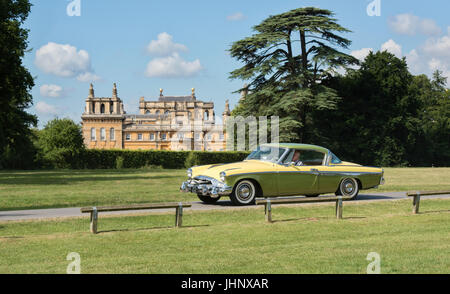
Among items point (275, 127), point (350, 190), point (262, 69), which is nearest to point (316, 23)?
point (262, 69)

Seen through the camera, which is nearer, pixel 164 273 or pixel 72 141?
pixel 164 273

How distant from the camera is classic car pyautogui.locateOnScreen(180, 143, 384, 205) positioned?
15.9 metres

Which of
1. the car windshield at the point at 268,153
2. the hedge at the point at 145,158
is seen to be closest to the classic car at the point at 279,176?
the car windshield at the point at 268,153

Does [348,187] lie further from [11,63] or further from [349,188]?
[11,63]

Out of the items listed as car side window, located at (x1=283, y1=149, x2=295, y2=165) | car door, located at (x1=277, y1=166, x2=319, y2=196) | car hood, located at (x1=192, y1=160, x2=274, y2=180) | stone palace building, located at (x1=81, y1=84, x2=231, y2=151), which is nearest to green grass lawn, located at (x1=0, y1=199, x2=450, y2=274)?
car door, located at (x1=277, y1=166, x2=319, y2=196)

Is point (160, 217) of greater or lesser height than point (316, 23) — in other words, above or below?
below

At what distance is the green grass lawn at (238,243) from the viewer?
8664 millimetres

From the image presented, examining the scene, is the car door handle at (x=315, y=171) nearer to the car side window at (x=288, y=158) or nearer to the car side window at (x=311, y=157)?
the car side window at (x=311, y=157)

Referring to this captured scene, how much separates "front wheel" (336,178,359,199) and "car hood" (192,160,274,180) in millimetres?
2689

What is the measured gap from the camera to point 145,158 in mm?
58188

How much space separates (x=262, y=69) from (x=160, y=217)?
29.2 m
